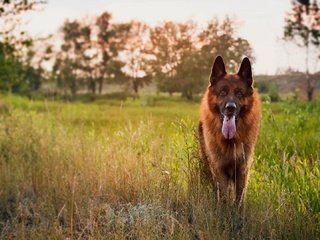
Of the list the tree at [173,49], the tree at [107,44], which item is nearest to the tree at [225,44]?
the tree at [173,49]

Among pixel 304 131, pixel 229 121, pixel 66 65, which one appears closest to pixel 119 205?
pixel 229 121

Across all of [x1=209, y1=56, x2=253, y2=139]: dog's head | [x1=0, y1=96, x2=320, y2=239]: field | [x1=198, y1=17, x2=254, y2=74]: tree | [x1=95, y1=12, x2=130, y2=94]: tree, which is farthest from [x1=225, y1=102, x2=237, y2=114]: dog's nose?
[x1=95, y1=12, x2=130, y2=94]: tree

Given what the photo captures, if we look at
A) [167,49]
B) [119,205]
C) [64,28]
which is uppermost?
[64,28]

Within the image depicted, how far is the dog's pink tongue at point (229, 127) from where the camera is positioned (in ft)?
16.8

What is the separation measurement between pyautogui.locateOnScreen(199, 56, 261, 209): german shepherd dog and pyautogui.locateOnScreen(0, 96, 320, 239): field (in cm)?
20

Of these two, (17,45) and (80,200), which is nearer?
(80,200)

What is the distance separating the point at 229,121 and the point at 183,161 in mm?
987

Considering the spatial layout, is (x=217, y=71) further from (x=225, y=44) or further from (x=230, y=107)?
(x=225, y=44)

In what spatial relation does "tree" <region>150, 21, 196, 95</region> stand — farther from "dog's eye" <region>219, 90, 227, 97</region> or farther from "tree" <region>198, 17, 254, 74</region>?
"dog's eye" <region>219, 90, 227, 97</region>

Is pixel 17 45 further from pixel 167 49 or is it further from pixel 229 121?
pixel 229 121

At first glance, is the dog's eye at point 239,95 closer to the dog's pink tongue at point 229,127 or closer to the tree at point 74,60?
the dog's pink tongue at point 229,127

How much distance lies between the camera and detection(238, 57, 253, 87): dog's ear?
5.24 m

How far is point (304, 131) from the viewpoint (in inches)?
384

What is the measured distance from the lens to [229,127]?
5.14 metres
